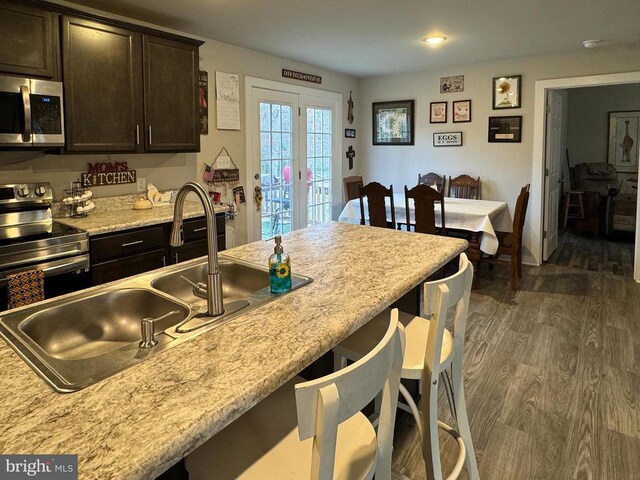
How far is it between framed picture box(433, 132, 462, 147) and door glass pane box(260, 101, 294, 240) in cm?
190

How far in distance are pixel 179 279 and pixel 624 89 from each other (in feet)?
27.5

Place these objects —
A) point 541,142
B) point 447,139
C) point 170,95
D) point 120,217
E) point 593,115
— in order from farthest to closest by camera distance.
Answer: point 593,115, point 447,139, point 541,142, point 170,95, point 120,217

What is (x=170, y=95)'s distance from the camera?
11.0 ft

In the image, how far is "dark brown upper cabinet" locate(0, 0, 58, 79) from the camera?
248cm

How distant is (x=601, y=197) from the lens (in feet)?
22.7

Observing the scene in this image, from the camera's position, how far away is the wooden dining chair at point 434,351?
4.40 feet

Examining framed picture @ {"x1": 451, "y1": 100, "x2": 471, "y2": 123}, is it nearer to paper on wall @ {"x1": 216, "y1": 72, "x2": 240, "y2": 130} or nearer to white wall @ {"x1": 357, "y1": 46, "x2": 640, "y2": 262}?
white wall @ {"x1": 357, "y1": 46, "x2": 640, "y2": 262}

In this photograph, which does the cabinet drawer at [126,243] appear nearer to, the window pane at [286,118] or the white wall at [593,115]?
the window pane at [286,118]

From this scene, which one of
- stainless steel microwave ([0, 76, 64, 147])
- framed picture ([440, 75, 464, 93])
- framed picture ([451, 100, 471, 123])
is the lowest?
stainless steel microwave ([0, 76, 64, 147])

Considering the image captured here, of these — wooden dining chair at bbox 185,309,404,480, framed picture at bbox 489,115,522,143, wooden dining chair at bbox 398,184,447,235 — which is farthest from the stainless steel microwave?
framed picture at bbox 489,115,522,143

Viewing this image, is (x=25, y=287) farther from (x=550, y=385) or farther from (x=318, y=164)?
(x=318, y=164)

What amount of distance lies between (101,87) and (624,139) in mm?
7944

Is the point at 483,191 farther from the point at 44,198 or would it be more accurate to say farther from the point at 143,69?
the point at 44,198

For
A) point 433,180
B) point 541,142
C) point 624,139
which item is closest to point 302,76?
point 433,180
